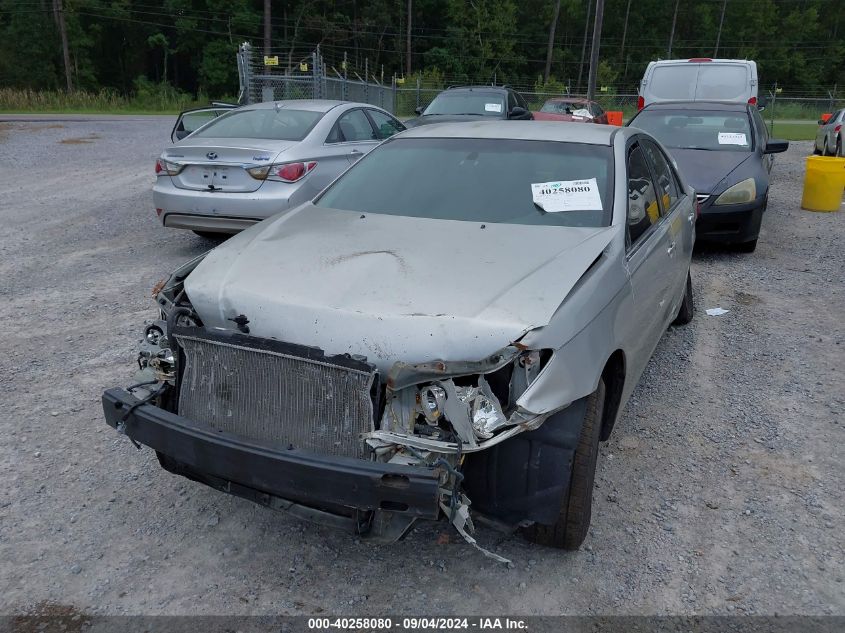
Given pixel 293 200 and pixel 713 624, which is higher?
pixel 293 200

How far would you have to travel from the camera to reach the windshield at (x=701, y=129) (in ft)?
27.3

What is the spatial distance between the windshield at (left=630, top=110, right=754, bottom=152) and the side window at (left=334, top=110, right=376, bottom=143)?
3.37m

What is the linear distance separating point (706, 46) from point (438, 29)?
28.8 metres

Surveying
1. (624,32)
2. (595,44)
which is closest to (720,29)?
(624,32)

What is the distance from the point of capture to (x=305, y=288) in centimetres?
286

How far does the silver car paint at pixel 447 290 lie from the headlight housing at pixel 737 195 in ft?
13.1

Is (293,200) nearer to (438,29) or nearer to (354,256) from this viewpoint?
(354,256)

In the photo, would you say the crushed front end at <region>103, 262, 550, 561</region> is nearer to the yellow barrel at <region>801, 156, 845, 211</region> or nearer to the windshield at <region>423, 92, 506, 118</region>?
the yellow barrel at <region>801, 156, 845, 211</region>

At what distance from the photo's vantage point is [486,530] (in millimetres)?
3115

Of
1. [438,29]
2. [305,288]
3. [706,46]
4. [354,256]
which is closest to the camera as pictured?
[305,288]

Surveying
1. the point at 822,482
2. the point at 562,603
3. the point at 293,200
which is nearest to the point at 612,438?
the point at 822,482

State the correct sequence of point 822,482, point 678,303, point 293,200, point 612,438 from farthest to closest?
point 293,200 < point 678,303 < point 612,438 < point 822,482

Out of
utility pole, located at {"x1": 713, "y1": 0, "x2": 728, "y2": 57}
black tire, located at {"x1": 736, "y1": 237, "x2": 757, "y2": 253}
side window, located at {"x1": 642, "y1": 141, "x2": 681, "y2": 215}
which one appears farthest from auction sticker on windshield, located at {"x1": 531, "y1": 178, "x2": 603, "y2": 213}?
utility pole, located at {"x1": 713, "y1": 0, "x2": 728, "y2": 57}

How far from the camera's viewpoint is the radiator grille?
250 centimetres
